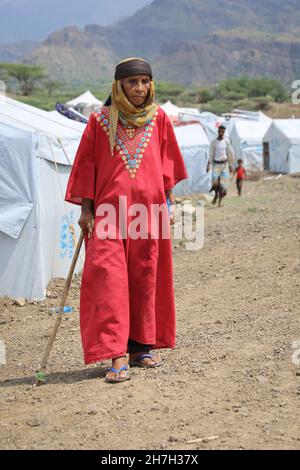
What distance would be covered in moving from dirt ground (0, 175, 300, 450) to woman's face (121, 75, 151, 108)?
4.67 ft

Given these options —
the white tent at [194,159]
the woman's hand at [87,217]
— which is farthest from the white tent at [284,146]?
the woman's hand at [87,217]

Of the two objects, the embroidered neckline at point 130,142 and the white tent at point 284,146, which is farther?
the white tent at point 284,146

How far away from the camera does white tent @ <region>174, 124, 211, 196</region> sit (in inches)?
687

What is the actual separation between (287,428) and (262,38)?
530ft

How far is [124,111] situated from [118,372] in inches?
52.6

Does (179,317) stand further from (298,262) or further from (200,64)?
(200,64)

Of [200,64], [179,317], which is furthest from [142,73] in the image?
[200,64]

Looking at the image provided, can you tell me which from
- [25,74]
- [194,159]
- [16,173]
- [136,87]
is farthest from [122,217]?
[25,74]

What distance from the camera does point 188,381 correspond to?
3580 millimetres

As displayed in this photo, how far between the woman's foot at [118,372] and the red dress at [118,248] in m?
0.04

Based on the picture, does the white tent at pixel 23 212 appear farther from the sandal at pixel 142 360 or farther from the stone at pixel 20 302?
the sandal at pixel 142 360

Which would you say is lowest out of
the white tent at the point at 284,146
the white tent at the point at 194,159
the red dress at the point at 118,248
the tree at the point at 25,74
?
the red dress at the point at 118,248

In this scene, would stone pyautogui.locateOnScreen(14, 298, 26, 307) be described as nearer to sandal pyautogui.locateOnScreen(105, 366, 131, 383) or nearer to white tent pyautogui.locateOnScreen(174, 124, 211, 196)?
sandal pyautogui.locateOnScreen(105, 366, 131, 383)

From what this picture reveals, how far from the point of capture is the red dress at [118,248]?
365 cm
